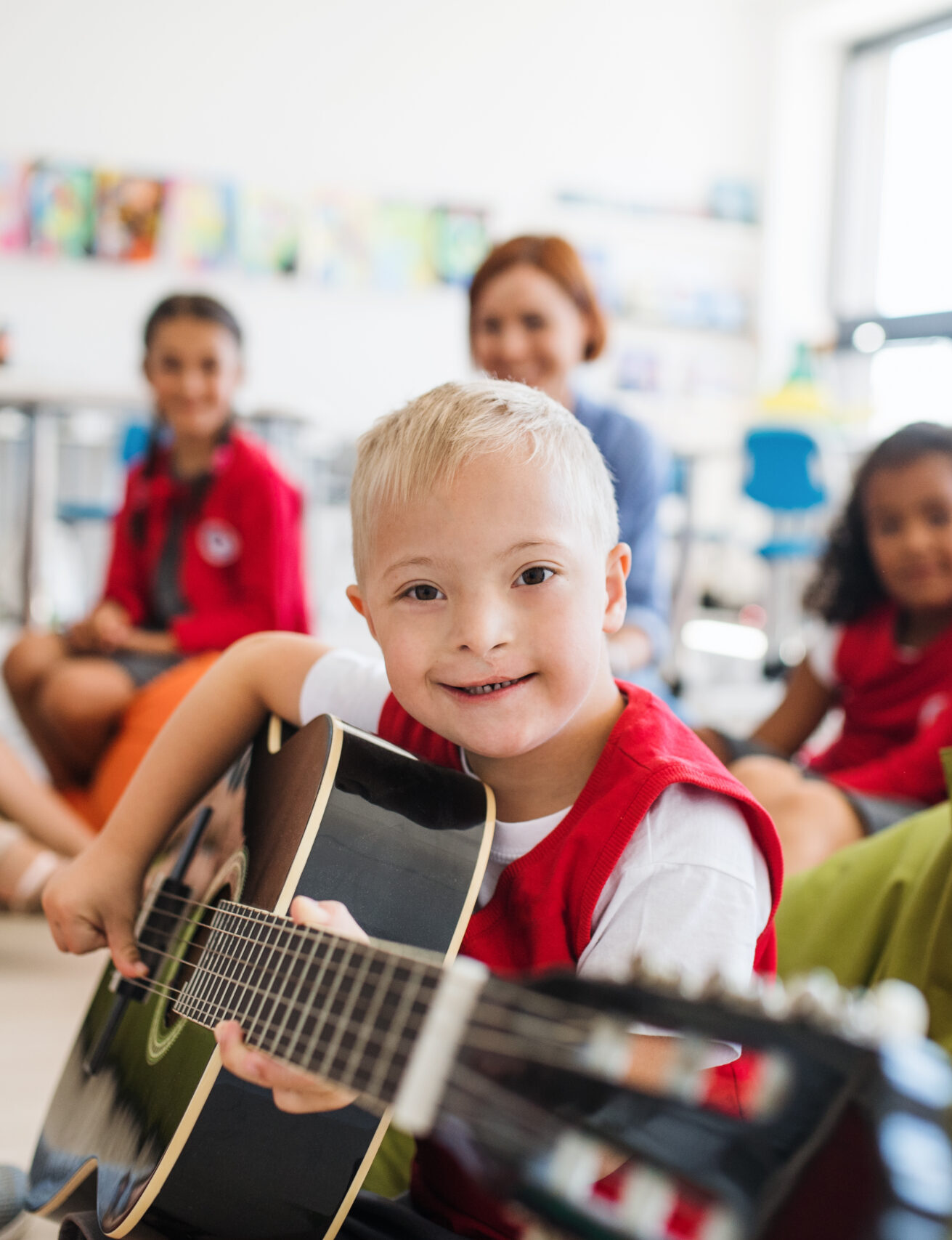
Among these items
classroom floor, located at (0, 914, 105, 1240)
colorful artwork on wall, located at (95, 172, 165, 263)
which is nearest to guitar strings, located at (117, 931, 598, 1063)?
classroom floor, located at (0, 914, 105, 1240)

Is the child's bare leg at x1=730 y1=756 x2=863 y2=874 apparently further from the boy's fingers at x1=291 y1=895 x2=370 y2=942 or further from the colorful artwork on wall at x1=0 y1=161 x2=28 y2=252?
the colorful artwork on wall at x1=0 y1=161 x2=28 y2=252

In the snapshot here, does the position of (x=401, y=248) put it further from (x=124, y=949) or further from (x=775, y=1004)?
(x=775, y=1004)

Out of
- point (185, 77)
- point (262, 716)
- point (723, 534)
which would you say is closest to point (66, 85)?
point (185, 77)

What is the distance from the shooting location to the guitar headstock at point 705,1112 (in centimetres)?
33

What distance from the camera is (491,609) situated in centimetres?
66

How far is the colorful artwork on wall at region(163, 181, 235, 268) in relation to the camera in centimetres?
416

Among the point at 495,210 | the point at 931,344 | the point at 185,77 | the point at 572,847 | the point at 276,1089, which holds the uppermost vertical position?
the point at 185,77

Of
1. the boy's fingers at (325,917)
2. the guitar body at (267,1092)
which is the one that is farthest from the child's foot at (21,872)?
the boy's fingers at (325,917)

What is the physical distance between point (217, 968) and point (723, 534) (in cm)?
379

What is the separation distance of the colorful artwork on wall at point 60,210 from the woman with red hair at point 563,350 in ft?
9.04

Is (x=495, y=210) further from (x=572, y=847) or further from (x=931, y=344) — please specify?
(x=572, y=847)

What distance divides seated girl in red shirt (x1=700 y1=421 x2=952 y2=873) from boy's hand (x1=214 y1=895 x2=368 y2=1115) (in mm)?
781

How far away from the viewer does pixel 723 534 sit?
14.0ft

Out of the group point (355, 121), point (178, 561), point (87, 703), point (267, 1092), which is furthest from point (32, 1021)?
point (355, 121)
